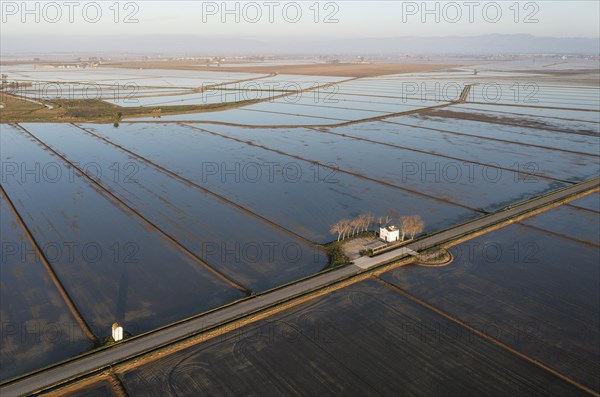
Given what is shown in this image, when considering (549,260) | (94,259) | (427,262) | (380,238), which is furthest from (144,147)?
(549,260)

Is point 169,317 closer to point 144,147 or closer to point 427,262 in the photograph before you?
point 427,262

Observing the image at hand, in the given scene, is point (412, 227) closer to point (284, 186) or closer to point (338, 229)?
point (338, 229)

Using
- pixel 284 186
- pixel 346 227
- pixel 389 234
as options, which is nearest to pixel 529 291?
pixel 389 234

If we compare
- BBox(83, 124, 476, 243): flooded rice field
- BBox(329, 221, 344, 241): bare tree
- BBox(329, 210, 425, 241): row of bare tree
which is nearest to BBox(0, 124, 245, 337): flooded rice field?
BBox(83, 124, 476, 243): flooded rice field

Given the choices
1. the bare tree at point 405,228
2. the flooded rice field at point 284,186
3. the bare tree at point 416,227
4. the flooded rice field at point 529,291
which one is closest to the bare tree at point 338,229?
the flooded rice field at point 284,186

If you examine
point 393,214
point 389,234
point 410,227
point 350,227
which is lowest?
point 389,234

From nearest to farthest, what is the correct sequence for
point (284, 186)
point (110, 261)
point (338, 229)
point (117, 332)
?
point (117, 332) < point (110, 261) < point (338, 229) < point (284, 186)

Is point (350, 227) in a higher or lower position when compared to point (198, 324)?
higher

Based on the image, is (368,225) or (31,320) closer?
(31,320)
